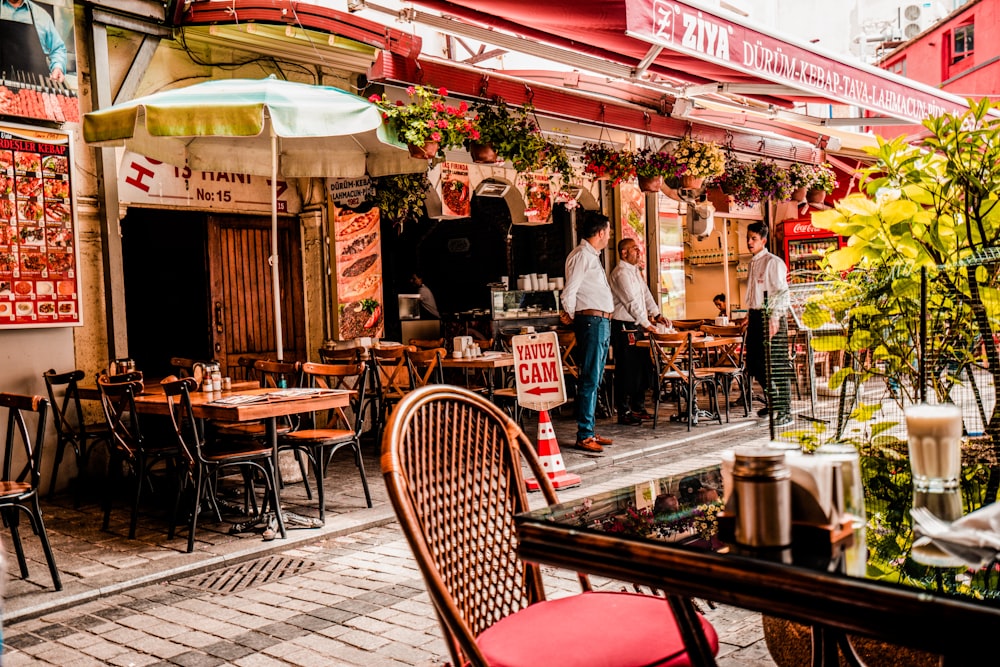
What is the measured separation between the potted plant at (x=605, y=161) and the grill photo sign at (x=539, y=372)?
3.44 m

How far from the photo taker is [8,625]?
4117mm

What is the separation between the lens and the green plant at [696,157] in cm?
998

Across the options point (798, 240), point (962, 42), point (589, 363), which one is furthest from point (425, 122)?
point (962, 42)

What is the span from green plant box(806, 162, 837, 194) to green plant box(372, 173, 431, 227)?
612 cm

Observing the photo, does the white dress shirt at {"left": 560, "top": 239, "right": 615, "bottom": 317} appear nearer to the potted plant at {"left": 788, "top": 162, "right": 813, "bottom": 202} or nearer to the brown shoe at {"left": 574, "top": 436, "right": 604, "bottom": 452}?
the brown shoe at {"left": 574, "top": 436, "right": 604, "bottom": 452}

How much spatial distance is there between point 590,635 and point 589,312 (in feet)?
20.7

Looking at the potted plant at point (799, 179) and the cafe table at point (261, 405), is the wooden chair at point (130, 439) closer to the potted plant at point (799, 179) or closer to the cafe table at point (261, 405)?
the cafe table at point (261, 405)

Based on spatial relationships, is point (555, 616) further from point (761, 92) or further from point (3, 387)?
point (761, 92)

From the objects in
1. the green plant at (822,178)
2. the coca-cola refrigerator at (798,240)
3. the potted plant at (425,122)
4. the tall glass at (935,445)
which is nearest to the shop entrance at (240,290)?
the potted plant at (425,122)

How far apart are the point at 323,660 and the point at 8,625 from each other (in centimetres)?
173

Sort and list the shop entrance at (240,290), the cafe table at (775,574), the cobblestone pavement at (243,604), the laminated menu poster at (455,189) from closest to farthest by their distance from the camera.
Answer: the cafe table at (775,574), the cobblestone pavement at (243,604), the shop entrance at (240,290), the laminated menu poster at (455,189)

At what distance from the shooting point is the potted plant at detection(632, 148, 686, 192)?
9969mm

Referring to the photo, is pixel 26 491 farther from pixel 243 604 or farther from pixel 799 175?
pixel 799 175

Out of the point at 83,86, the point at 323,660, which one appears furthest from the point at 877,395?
the point at 83,86
